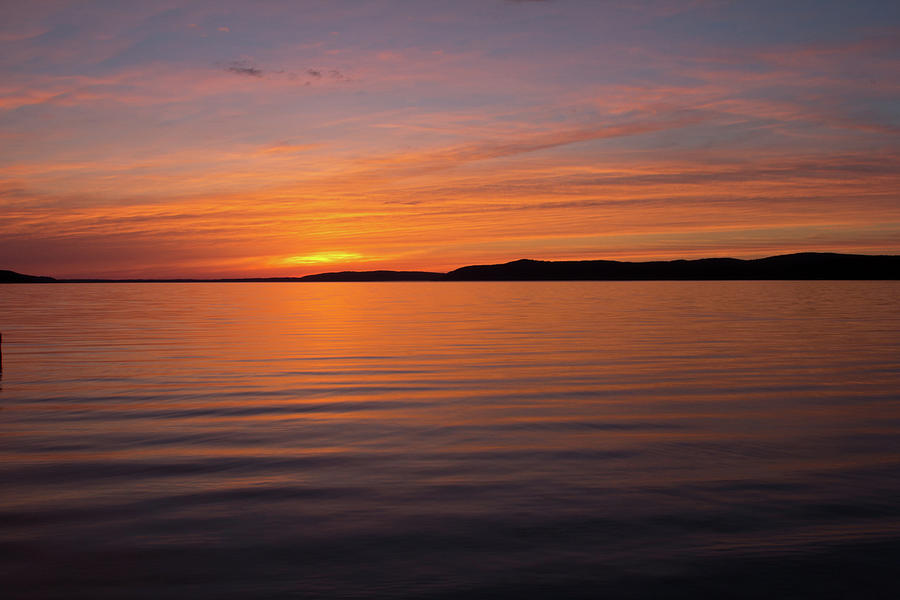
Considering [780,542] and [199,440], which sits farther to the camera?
[199,440]

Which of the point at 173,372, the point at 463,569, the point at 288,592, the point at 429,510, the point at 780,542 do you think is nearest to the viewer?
the point at 288,592

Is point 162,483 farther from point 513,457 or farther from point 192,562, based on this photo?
point 513,457

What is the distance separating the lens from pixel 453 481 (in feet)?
30.1

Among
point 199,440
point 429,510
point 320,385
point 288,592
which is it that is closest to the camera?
point 288,592

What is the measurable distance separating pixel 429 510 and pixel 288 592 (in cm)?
238

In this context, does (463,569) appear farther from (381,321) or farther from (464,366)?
(381,321)

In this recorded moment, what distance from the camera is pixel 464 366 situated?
21.2 metres

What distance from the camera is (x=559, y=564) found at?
6461 mm

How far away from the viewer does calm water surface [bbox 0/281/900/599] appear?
626cm

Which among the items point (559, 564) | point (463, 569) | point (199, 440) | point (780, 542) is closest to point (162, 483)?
point (199, 440)

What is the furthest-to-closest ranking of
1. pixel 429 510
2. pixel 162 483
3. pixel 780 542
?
pixel 162 483 < pixel 429 510 < pixel 780 542

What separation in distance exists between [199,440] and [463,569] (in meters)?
6.79

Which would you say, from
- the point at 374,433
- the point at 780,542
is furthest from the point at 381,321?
the point at 780,542

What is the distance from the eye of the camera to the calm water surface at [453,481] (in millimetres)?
6258
